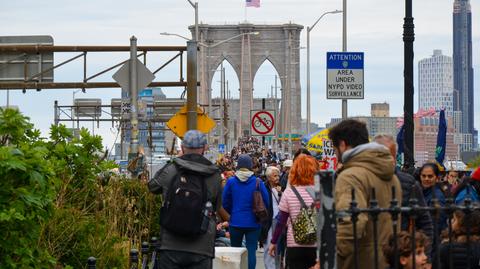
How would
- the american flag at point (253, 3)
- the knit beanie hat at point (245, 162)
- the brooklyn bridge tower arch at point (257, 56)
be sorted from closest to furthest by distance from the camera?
the knit beanie hat at point (245, 162), the american flag at point (253, 3), the brooklyn bridge tower arch at point (257, 56)

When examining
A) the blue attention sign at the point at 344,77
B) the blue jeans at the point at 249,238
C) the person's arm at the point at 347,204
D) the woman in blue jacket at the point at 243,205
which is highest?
the blue attention sign at the point at 344,77

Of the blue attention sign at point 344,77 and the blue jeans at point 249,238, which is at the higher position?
the blue attention sign at point 344,77

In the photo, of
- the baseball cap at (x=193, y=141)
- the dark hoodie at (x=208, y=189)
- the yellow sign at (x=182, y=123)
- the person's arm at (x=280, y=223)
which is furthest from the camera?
the yellow sign at (x=182, y=123)

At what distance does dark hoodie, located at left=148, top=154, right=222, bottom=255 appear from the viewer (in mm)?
9906

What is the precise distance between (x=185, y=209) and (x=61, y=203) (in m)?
2.20

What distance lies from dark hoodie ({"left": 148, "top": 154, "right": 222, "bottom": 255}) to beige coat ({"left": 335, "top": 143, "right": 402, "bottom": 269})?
7.47ft

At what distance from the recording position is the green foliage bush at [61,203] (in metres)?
7.96

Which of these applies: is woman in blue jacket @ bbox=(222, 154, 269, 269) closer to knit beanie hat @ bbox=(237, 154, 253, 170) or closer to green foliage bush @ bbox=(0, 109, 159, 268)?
knit beanie hat @ bbox=(237, 154, 253, 170)

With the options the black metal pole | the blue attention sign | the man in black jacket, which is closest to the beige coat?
the man in black jacket

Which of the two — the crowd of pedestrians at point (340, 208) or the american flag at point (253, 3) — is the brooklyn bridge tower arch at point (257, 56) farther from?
the crowd of pedestrians at point (340, 208)

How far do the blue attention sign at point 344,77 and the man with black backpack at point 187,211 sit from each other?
11.2 metres

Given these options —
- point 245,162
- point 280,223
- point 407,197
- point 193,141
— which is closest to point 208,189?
point 193,141

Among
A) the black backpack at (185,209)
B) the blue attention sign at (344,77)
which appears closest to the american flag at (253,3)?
the blue attention sign at (344,77)

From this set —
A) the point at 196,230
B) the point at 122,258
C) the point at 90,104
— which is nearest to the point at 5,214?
the point at 196,230
